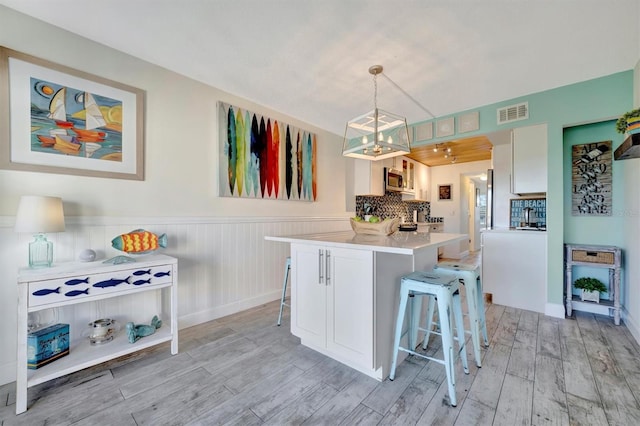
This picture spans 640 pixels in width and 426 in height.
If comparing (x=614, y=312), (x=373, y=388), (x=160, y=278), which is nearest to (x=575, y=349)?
(x=614, y=312)

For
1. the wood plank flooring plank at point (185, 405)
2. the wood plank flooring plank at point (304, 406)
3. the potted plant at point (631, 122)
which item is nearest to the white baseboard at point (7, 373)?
the wood plank flooring plank at point (185, 405)

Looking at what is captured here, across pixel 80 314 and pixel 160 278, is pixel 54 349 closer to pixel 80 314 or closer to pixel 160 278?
pixel 80 314

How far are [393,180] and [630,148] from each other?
3.37 meters

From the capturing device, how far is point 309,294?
7.00ft

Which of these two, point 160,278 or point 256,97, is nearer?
point 160,278

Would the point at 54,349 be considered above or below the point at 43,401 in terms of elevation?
above

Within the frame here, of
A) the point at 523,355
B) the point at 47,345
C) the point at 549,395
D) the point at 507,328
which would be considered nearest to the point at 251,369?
the point at 47,345

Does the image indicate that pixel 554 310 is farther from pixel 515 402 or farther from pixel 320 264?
pixel 320 264

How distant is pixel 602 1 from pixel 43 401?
14.1ft

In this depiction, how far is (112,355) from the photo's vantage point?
5.82 feet

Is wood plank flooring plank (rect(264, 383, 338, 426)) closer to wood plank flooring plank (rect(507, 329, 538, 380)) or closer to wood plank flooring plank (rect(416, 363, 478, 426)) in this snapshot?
wood plank flooring plank (rect(416, 363, 478, 426))

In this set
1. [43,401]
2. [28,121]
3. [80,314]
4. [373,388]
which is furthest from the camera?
[80,314]

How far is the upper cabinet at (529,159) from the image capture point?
2971 millimetres

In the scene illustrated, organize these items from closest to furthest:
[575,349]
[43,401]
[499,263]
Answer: [43,401], [575,349], [499,263]
